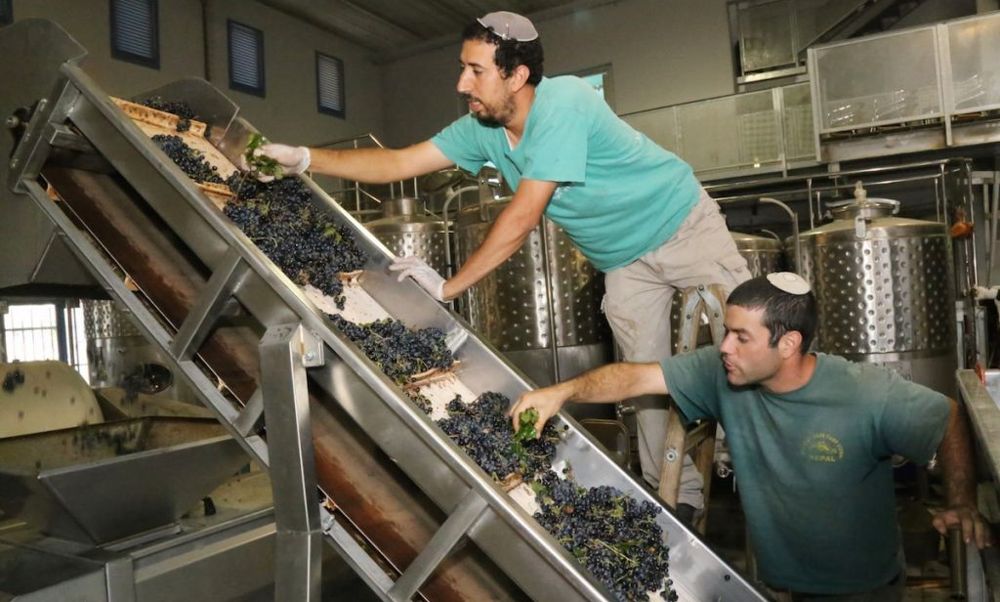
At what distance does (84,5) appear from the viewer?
9.22 metres

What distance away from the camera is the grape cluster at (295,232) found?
2125 millimetres

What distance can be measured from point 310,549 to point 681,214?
5.24 ft

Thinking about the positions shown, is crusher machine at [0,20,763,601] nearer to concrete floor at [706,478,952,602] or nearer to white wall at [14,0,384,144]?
concrete floor at [706,478,952,602]

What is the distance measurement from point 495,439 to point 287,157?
1.17 m

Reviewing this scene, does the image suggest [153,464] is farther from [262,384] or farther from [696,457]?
[696,457]

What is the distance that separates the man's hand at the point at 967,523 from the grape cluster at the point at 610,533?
0.66 m

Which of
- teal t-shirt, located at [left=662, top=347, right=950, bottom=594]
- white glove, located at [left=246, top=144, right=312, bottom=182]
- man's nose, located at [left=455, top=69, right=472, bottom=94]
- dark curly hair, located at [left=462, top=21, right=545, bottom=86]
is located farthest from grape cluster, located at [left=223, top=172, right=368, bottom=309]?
teal t-shirt, located at [left=662, top=347, right=950, bottom=594]

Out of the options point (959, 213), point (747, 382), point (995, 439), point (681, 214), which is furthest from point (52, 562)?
point (959, 213)

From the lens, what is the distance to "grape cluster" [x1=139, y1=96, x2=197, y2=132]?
2502 mm

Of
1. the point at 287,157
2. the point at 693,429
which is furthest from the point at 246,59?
the point at 693,429

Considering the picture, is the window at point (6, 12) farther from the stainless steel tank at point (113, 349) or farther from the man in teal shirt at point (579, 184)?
the man in teal shirt at point (579, 184)

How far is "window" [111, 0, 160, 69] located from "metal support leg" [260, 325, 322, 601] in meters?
9.68

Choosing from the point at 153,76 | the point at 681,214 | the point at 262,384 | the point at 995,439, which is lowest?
the point at 995,439

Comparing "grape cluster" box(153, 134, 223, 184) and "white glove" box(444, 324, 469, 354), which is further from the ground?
"grape cluster" box(153, 134, 223, 184)
